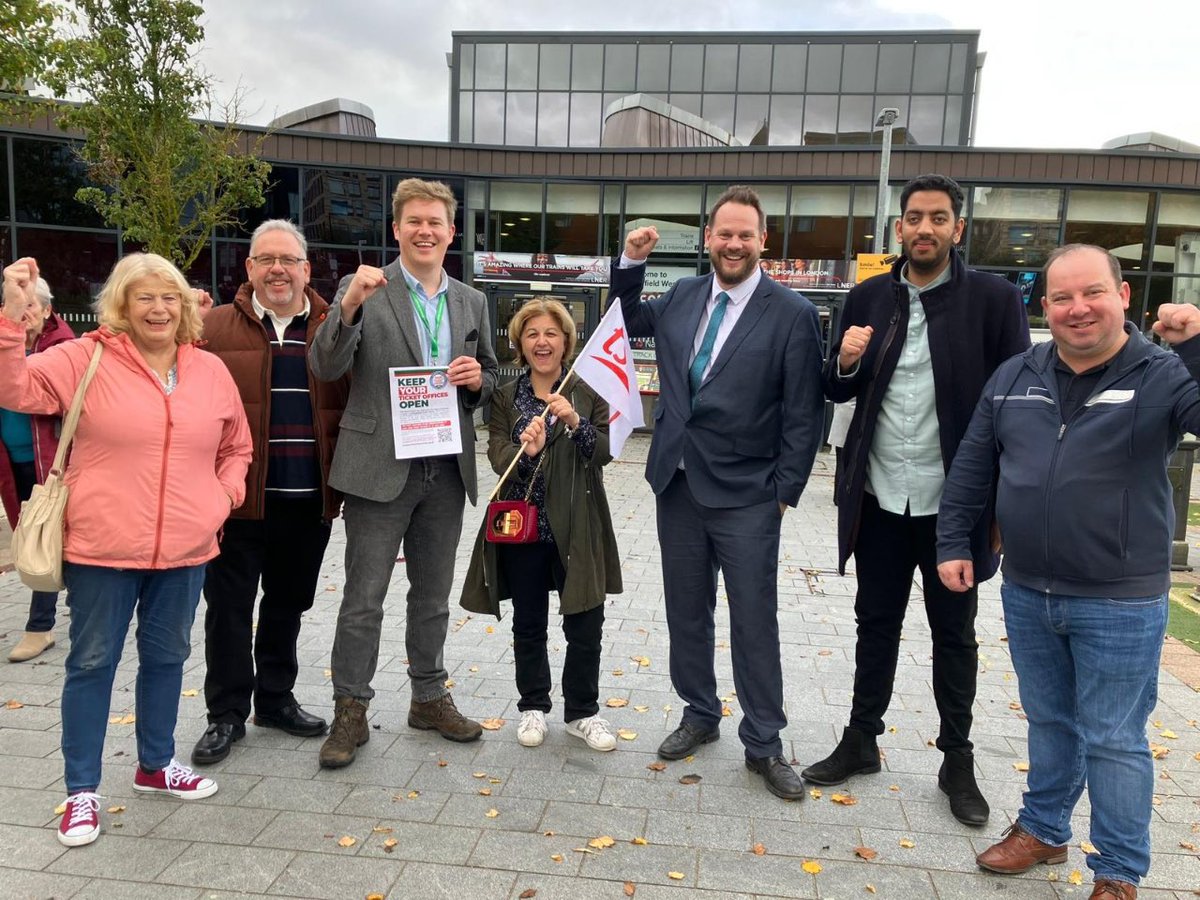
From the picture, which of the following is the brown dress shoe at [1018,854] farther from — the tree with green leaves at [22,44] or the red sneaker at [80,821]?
the tree with green leaves at [22,44]

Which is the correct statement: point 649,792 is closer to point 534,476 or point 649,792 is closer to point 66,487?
point 534,476

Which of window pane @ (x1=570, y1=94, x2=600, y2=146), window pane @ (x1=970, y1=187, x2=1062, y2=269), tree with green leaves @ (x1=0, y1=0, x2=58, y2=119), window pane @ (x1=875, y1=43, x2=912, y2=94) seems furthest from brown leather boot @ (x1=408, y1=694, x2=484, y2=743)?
window pane @ (x1=875, y1=43, x2=912, y2=94)

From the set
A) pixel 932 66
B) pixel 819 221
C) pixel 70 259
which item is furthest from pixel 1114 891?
pixel 932 66

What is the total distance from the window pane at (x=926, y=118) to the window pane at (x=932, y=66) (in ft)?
1.36

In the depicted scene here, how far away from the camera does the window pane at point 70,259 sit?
1827 centimetres

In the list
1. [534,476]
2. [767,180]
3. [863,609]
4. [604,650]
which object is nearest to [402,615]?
[604,650]

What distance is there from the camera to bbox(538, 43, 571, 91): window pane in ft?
106

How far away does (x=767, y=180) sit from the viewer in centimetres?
1950

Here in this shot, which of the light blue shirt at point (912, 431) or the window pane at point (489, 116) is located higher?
the window pane at point (489, 116)

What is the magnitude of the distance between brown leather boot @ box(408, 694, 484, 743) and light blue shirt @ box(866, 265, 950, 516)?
207 centimetres

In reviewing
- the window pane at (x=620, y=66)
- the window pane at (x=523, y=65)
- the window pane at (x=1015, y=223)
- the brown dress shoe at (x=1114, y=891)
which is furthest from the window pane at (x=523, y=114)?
the brown dress shoe at (x=1114, y=891)

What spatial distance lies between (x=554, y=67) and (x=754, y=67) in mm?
7627

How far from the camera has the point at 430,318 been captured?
373 cm

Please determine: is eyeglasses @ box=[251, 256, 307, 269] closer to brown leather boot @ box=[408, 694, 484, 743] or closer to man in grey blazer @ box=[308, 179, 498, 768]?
man in grey blazer @ box=[308, 179, 498, 768]
